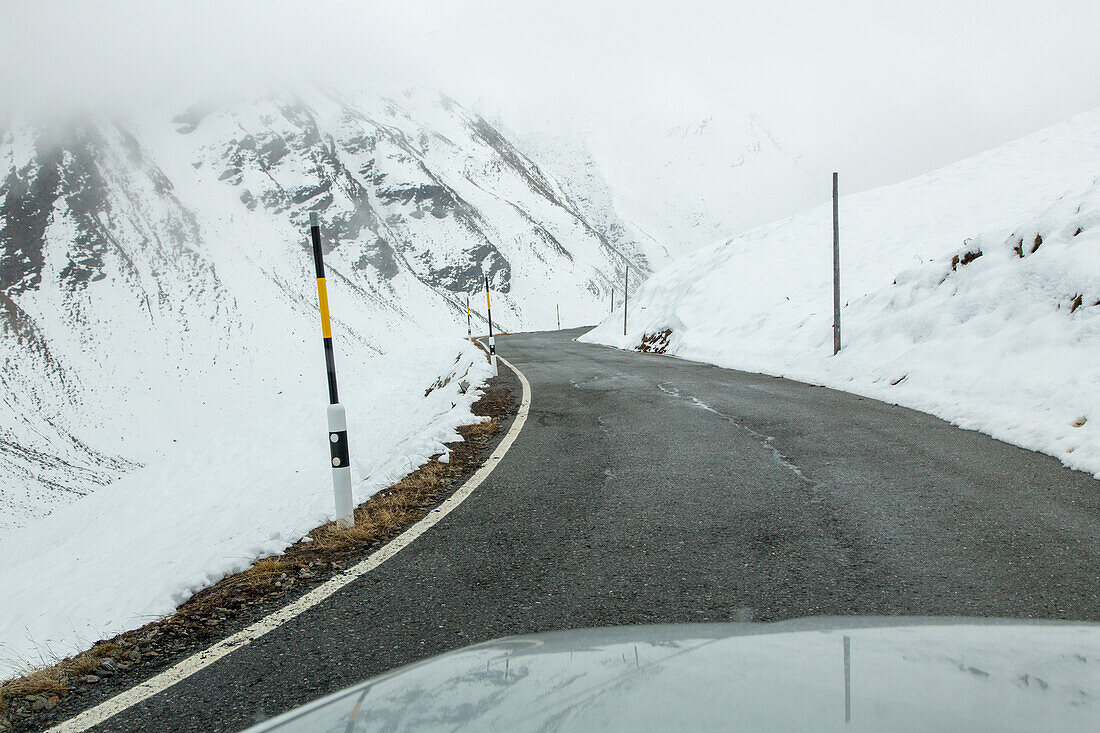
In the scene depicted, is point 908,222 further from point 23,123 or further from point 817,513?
point 23,123

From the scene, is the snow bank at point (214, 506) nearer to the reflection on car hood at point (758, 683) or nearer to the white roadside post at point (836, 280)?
the reflection on car hood at point (758, 683)

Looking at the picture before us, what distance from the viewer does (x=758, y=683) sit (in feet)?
5.53

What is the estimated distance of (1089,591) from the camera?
10.7ft

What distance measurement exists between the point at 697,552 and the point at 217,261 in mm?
115032

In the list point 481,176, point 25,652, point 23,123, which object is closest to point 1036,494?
point 25,652

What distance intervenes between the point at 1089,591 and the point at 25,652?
7.41m

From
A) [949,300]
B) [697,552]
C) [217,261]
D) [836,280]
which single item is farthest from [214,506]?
[217,261]

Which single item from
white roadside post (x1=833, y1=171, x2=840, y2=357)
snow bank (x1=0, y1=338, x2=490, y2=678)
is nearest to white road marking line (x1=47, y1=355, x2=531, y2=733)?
snow bank (x1=0, y1=338, x2=490, y2=678)

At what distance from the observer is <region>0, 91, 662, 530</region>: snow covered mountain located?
3290 inches

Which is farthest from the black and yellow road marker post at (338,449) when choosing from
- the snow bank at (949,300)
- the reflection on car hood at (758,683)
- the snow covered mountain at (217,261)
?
the snow covered mountain at (217,261)

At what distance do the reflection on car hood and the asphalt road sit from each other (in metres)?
0.96

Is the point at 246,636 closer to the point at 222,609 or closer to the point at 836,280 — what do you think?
the point at 222,609

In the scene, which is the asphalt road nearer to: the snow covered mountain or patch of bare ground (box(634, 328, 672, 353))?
patch of bare ground (box(634, 328, 672, 353))

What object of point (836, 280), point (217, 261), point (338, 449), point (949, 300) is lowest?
point (338, 449)
